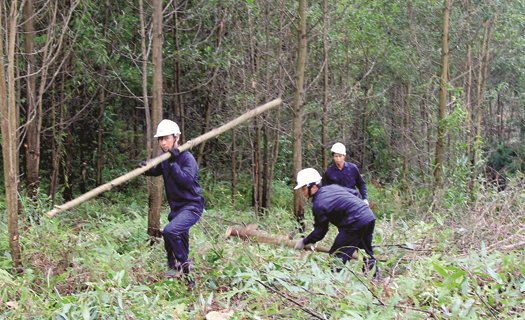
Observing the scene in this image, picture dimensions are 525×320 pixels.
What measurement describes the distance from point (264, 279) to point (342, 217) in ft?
4.32

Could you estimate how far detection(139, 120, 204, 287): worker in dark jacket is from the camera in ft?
18.9

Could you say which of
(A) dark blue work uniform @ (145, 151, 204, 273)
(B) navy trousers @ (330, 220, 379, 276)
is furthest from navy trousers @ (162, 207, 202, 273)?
(B) navy trousers @ (330, 220, 379, 276)

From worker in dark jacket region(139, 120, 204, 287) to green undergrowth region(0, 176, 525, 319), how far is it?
27 cm

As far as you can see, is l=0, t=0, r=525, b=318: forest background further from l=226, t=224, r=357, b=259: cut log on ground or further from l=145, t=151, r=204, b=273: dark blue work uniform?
l=145, t=151, r=204, b=273: dark blue work uniform

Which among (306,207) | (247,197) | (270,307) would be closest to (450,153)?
(306,207)

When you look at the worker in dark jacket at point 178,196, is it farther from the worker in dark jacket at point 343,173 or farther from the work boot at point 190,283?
the worker in dark jacket at point 343,173

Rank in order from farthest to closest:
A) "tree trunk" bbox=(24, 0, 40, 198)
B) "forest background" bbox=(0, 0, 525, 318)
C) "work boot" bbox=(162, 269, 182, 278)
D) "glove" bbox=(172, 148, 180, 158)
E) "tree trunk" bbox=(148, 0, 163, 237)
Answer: "tree trunk" bbox=(24, 0, 40, 198) < "tree trunk" bbox=(148, 0, 163, 237) < "glove" bbox=(172, 148, 180, 158) < "work boot" bbox=(162, 269, 182, 278) < "forest background" bbox=(0, 0, 525, 318)

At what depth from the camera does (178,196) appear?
6043 mm

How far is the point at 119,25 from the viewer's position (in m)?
11.9

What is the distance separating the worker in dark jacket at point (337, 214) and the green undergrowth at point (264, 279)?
351 millimetres

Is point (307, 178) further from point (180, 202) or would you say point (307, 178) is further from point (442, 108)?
point (442, 108)

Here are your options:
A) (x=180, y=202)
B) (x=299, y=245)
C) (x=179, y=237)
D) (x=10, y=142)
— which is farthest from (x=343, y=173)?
(x=10, y=142)

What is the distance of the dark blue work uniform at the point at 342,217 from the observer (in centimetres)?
596

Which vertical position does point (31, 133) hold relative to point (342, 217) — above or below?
above
